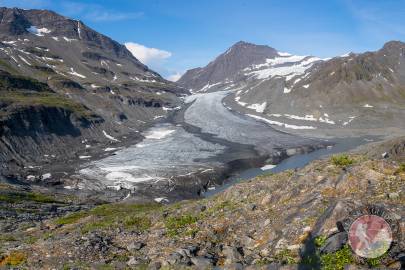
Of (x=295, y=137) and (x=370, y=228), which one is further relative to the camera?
(x=295, y=137)

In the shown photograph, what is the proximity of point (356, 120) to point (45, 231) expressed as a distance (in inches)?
5647

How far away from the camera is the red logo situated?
14578 millimetres

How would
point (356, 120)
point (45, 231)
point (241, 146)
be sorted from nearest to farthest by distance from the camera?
point (45, 231)
point (241, 146)
point (356, 120)

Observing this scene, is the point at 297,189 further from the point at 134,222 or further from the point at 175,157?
the point at 175,157

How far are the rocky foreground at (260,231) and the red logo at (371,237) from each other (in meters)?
0.28

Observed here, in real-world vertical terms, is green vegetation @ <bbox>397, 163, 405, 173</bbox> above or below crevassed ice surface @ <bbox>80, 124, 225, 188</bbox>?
above

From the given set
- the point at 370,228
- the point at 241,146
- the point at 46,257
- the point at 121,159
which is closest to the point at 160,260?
the point at 46,257

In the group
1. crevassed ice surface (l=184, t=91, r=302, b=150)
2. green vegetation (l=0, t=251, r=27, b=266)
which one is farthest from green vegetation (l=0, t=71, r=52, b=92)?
green vegetation (l=0, t=251, r=27, b=266)

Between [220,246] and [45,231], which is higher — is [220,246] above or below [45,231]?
above

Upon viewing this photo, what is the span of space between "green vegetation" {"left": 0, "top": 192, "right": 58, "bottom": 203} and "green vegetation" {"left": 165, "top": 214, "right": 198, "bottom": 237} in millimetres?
42465

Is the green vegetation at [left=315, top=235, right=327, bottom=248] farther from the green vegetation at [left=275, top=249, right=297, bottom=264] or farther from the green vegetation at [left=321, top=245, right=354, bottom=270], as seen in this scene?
the green vegetation at [left=275, top=249, right=297, bottom=264]

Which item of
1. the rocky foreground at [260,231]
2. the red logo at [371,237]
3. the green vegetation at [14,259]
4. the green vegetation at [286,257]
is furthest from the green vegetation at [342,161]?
the green vegetation at [14,259]

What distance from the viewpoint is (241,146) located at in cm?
12400

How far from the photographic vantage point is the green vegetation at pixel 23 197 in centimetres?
6076
